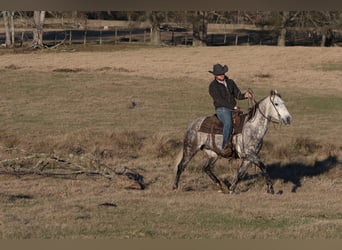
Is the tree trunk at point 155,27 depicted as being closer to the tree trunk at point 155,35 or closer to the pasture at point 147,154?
the tree trunk at point 155,35

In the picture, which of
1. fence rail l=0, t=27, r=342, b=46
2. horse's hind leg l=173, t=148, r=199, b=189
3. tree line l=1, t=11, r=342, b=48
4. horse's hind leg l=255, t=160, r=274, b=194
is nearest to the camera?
horse's hind leg l=255, t=160, r=274, b=194

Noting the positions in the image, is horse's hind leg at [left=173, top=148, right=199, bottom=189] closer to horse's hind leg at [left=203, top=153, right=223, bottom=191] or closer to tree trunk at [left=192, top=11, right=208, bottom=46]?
horse's hind leg at [left=203, top=153, right=223, bottom=191]

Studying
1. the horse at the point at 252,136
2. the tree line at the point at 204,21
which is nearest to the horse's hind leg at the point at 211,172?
the horse at the point at 252,136

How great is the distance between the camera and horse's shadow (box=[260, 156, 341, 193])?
1830 cm

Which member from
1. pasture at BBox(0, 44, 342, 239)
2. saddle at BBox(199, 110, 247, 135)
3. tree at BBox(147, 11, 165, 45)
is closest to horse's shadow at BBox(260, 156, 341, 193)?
pasture at BBox(0, 44, 342, 239)

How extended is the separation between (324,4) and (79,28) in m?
69.4

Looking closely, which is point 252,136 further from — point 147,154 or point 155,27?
point 155,27

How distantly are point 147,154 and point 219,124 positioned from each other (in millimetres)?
5841

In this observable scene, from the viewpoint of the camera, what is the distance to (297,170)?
19297 millimetres

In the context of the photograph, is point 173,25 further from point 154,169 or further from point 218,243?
point 218,243

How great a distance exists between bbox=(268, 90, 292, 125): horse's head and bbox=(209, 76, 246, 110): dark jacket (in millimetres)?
644

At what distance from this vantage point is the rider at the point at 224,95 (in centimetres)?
1492

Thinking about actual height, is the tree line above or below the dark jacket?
below

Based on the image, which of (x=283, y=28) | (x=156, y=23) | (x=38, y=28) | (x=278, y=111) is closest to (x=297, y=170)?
(x=278, y=111)
